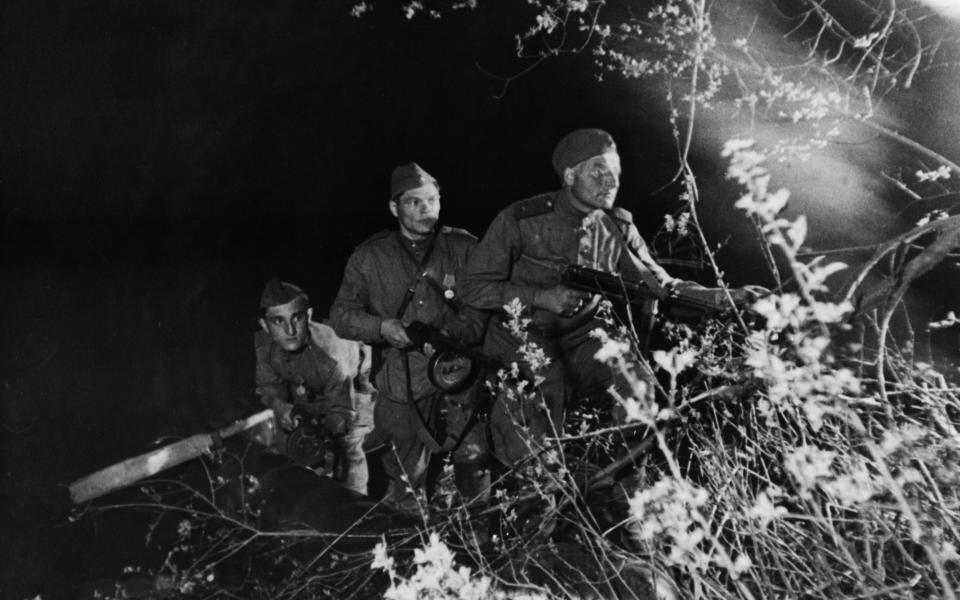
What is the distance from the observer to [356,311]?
541 centimetres

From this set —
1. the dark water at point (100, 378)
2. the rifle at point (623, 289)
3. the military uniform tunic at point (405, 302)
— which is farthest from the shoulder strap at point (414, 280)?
the dark water at point (100, 378)

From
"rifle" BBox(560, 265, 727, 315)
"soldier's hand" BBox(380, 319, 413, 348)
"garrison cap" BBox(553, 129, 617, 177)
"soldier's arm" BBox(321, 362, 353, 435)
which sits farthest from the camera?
"soldier's arm" BBox(321, 362, 353, 435)

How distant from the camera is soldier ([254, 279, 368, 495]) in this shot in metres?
6.00

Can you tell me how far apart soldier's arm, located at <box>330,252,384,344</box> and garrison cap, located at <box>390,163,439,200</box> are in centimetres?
51

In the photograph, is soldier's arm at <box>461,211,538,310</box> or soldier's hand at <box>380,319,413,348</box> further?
soldier's hand at <box>380,319,413,348</box>

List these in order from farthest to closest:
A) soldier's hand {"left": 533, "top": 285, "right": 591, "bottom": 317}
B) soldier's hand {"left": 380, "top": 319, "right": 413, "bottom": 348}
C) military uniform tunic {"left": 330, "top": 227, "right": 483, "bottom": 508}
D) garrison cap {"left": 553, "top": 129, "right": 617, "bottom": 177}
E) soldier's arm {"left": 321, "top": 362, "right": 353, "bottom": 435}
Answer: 1. soldier's arm {"left": 321, "top": 362, "right": 353, "bottom": 435}
2. military uniform tunic {"left": 330, "top": 227, "right": 483, "bottom": 508}
3. soldier's hand {"left": 380, "top": 319, "right": 413, "bottom": 348}
4. garrison cap {"left": 553, "top": 129, "right": 617, "bottom": 177}
5. soldier's hand {"left": 533, "top": 285, "right": 591, "bottom": 317}

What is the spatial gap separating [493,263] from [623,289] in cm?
112

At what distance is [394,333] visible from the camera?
5160 mm

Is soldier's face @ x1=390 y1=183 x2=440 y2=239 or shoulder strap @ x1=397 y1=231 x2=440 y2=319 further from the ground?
soldier's face @ x1=390 y1=183 x2=440 y2=239

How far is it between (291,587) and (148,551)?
2512 mm

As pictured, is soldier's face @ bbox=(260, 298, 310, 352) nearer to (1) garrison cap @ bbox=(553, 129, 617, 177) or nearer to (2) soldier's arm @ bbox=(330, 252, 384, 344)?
(2) soldier's arm @ bbox=(330, 252, 384, 344)

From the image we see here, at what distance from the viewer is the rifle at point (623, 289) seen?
13.7 ft

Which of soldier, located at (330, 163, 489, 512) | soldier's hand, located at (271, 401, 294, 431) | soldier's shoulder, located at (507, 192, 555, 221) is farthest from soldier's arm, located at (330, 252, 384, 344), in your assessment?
soldier's shoulder, located at (507, 192, 555, 221)

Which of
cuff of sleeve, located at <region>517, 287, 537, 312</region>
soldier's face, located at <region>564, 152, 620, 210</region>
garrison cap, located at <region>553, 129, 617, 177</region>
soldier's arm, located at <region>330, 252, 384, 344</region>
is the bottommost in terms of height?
soldier's arm, located at <region>330, 252, 384, 344</region>
